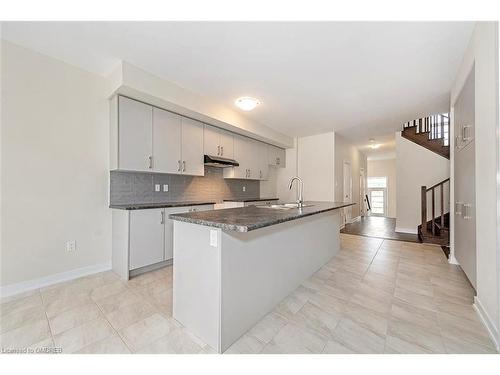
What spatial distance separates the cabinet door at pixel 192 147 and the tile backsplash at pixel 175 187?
1.14 feet

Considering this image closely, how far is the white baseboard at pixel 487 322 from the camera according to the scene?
4.81ft

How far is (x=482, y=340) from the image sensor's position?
1500 millimetres

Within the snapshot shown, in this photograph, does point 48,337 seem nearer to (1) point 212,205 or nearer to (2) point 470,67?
(1) point 212,205

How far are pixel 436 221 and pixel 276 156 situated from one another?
13.0 feet

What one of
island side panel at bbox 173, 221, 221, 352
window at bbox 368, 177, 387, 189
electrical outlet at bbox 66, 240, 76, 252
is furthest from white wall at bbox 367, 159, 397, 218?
electrical outlet at bbox 66, 240, 76, 252

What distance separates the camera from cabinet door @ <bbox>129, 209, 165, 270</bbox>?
8.45 feet

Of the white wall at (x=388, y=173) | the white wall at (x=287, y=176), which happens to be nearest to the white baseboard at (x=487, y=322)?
the white wall at (x=287, y=176)

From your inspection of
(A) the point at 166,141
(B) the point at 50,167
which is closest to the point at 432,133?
(A) the point at 166,141

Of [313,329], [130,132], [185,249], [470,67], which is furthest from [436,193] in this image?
[130,132]

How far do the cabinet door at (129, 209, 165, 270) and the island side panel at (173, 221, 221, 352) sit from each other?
1.14m

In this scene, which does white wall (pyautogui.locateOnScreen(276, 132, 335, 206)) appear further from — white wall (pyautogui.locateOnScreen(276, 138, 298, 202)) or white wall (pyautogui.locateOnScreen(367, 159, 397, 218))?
white wall (pyautogui.locateOnScreen(367, 159, 397, 218))

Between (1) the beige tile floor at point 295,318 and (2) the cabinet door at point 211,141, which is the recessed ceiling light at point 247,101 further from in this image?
(1) the beige tile floor at point 295,318

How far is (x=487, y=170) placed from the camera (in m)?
1.61
